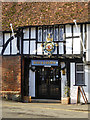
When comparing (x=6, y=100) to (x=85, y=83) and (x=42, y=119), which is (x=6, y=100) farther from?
(x=42, y=119)

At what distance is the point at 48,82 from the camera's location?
18.3 m

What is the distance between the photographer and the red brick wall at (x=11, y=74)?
17.2 meters

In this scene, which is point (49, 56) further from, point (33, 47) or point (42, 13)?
point (42, 13)

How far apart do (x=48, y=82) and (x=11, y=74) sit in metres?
2.46

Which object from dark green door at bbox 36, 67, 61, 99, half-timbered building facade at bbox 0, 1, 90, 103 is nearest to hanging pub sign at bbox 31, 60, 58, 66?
half-timbered building facade at bbox 0, 1, 90, 103

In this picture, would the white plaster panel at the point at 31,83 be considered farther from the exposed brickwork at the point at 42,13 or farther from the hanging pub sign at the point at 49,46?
the exposed brickwork at the point at 42,13

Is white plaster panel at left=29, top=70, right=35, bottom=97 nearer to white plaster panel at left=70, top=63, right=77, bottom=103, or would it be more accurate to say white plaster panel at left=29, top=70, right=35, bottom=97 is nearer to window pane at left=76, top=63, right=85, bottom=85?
white plaster panel at left=70, top=63, right=77, bottom=103

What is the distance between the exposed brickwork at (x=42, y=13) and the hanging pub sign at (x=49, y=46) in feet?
3.28

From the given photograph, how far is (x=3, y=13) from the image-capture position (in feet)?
61.9

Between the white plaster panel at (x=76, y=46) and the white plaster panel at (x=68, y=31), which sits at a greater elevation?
the white plaster panel at (x=68, y=31)

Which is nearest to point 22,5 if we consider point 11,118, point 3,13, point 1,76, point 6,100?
point 3,13

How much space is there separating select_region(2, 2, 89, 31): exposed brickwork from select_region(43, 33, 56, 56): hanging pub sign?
3.28 feet

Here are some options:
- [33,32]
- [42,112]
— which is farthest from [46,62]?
[42,112]

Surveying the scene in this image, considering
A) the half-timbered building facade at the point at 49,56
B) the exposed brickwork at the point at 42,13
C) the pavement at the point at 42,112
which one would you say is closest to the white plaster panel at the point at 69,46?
the half-timbered building facade at the point at 49,56
